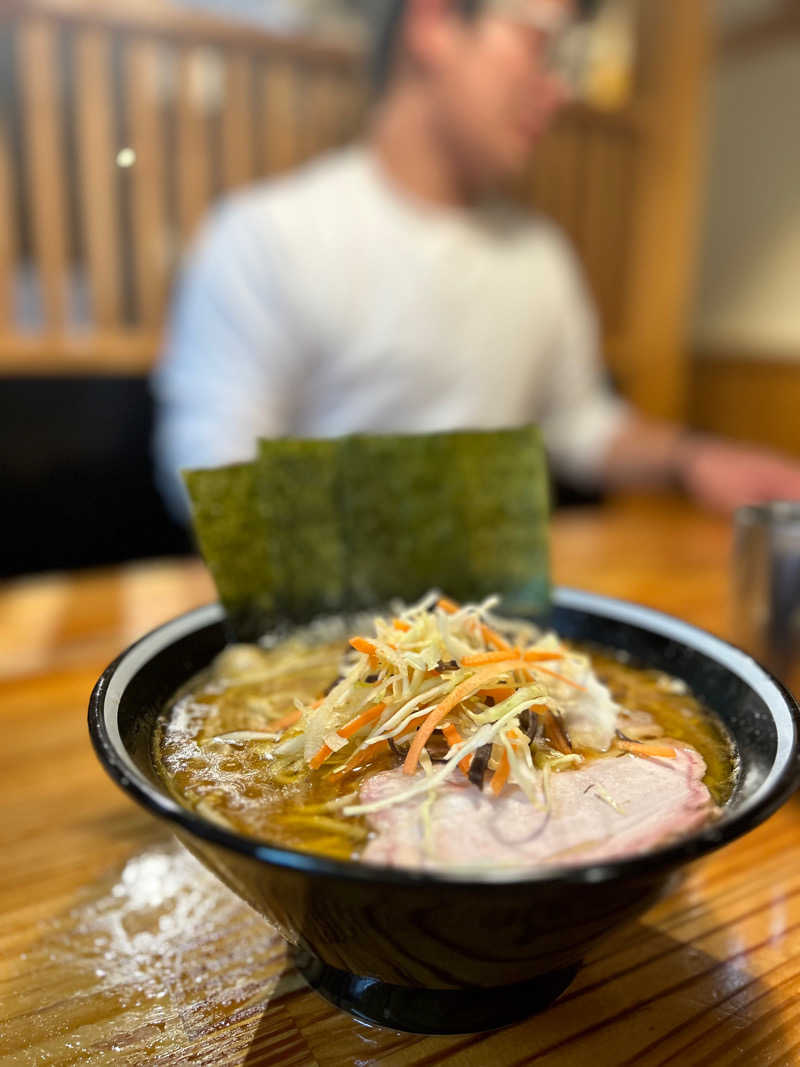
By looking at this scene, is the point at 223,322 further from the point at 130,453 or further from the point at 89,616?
the point at 89,616

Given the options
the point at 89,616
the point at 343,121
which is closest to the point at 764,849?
the point at 89,616

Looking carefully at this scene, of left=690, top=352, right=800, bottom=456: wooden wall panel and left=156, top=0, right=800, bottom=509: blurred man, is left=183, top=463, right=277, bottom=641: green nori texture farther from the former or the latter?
left=690, top=352, right=800, bottom=456: wooden wall panel

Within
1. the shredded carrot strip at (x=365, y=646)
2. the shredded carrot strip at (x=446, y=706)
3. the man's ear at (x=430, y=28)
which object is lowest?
the shredded carrot strip at (x=446, y=706)

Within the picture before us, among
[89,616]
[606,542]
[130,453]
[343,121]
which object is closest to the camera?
[89,616]

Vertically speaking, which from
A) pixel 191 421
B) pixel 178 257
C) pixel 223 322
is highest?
pixel 178 257

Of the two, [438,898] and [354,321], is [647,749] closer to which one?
[438,898]

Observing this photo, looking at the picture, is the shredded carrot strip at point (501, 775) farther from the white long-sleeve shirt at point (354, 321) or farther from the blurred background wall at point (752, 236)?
the blurred background wall at point (752, 236)

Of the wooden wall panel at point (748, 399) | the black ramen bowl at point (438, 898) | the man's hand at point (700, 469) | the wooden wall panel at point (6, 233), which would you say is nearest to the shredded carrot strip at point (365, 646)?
the black ramen bowl at point (438, 898)
